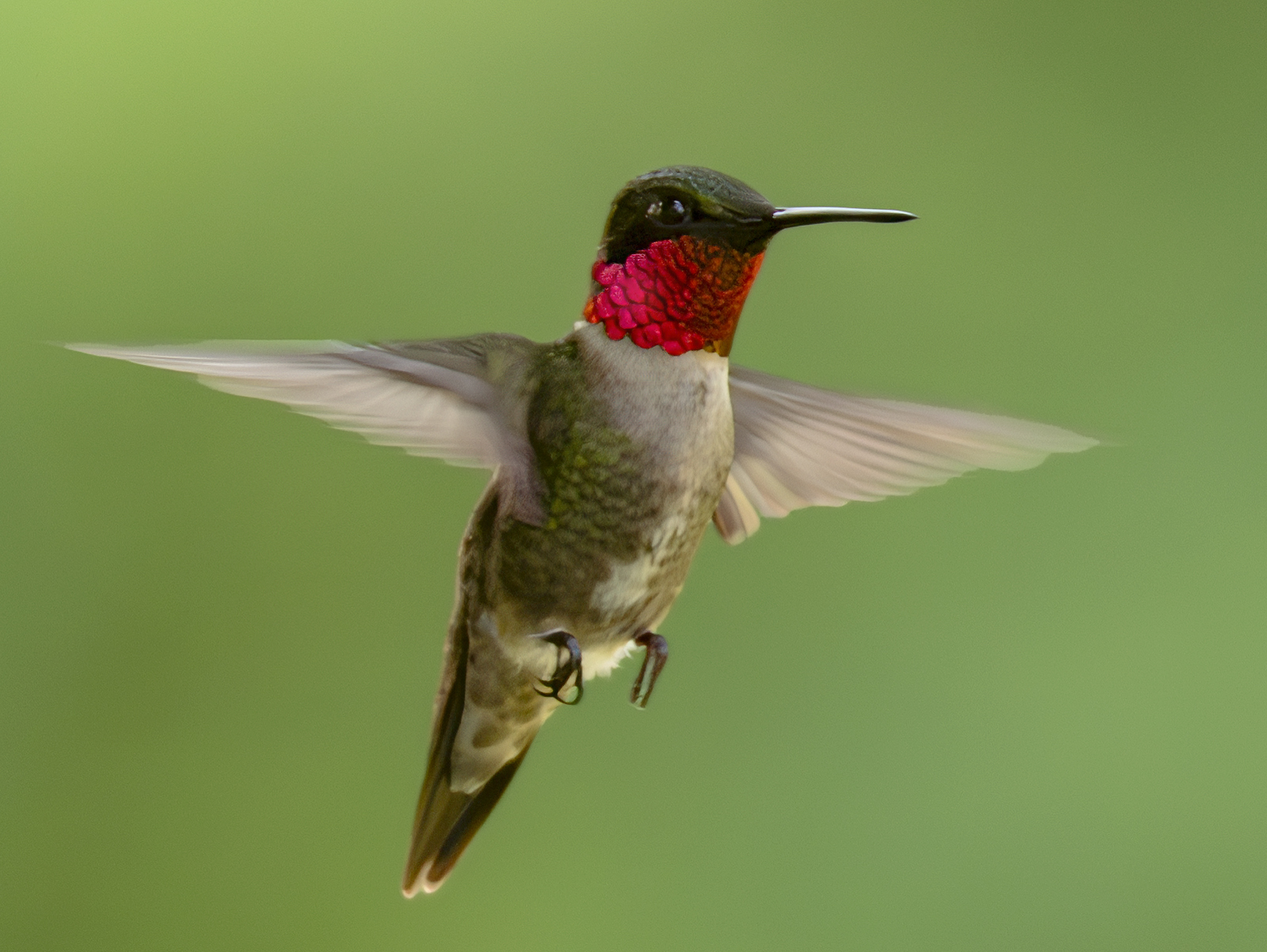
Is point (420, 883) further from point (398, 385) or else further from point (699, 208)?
point (699, 208)

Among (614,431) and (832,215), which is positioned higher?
(832,215)

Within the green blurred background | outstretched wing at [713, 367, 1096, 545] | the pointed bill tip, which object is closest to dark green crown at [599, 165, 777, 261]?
outstretched wing at [713, 367, 1096, 545]

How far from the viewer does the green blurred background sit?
1.58 metres

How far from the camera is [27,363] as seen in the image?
1.63 meters

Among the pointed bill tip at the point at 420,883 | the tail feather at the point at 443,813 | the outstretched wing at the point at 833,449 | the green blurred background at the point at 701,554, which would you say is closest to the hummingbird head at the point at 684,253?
the outstretched wing at the point at 833,449

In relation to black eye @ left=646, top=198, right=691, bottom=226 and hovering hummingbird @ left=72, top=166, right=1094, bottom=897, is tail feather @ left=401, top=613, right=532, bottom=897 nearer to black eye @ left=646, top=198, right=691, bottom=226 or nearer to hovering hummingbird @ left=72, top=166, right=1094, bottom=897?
hovering hummingbird @ left=72, top=166, right=1094, bottom=897

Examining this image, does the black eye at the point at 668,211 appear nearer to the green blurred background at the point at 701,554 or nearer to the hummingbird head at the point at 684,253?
the hummingbird head at the point at 684,253

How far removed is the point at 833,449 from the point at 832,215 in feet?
0.89

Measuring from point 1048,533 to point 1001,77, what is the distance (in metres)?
0.57

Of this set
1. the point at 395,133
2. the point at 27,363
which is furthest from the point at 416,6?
the point at 27,363

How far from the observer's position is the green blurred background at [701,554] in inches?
62.1

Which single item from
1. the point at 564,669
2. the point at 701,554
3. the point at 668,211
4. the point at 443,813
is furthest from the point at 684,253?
the point at 701,554

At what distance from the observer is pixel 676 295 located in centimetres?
63

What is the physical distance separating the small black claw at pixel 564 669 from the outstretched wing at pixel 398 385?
0.07m
